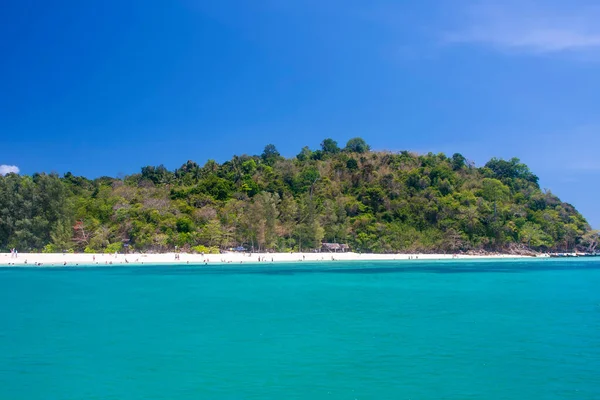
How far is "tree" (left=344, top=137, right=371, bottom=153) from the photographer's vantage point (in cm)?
9756

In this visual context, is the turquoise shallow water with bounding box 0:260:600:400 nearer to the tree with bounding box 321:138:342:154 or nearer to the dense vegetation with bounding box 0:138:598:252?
the dense vegetation with bounding box 0:138:598:252

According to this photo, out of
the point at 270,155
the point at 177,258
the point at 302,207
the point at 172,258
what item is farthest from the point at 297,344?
the point at 270,155

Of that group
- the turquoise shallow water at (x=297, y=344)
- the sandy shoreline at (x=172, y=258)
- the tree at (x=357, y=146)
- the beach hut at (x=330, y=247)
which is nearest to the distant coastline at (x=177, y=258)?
the sandy shoreline at (x=172, y=258)

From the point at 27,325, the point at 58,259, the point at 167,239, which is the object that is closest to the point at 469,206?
the point at 167,239

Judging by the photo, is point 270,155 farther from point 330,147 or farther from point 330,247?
point 330,247

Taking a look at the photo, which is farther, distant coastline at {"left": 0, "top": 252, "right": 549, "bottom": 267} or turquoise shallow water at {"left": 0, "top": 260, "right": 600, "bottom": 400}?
distant coastline at {"left": 0, "top": 252, "right": 549, "bottom": 267}

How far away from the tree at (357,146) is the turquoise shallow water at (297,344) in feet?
233

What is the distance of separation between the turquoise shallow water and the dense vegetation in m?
31.2

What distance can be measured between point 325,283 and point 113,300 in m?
14.1

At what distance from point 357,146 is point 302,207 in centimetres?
3557

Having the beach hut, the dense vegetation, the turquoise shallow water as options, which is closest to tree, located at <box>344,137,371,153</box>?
the dense vegetation

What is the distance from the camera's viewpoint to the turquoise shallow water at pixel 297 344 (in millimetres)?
10664

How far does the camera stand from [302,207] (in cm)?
6669

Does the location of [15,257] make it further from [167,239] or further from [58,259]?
[167,239]
